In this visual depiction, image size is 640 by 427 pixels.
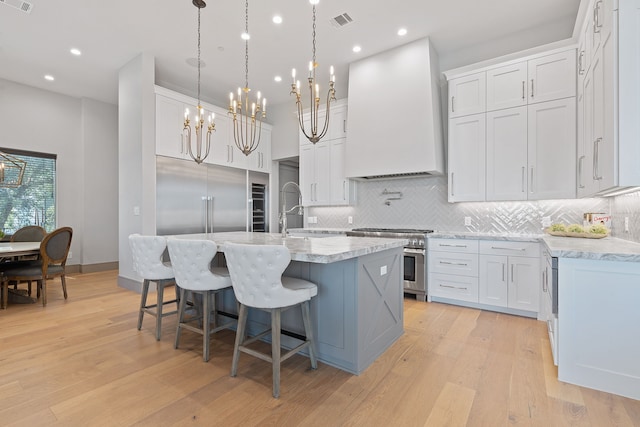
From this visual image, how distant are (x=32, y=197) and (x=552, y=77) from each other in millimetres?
8066

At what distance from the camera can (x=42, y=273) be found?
386 centimetres

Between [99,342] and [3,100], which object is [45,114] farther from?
[99,342]

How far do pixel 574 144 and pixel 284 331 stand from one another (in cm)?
358

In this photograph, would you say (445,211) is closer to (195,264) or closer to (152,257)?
(195,264)

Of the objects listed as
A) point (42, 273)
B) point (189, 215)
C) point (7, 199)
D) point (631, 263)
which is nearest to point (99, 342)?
point (42, 273)

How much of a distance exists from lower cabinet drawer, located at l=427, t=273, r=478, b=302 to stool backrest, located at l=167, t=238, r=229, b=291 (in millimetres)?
2688

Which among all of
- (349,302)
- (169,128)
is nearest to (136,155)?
(169,128)

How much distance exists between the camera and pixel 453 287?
3.81 meters

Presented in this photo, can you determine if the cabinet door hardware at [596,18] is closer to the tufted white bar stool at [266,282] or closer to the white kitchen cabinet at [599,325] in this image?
the white kitchen cabinet at [599,325]

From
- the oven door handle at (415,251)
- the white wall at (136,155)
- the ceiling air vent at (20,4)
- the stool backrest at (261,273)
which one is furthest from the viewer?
the white wall at (136,155)

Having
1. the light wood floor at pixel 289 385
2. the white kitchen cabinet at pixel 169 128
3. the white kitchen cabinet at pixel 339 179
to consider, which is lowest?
the light wood floor at pixel 289 385

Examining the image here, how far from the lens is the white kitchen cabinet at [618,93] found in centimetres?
186

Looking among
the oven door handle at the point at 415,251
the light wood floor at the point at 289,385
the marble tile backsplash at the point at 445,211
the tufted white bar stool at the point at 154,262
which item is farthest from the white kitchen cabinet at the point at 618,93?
the tufted white bar stool at the point at 154,262

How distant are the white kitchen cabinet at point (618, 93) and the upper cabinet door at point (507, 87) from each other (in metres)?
1.29
